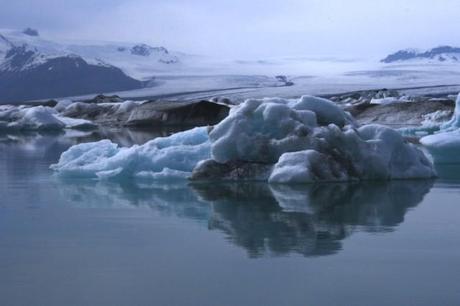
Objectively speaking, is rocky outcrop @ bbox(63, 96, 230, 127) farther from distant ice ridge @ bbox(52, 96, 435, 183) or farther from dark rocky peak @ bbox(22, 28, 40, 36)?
dark rocky peak @ bbox(22, 28, 40, 36)

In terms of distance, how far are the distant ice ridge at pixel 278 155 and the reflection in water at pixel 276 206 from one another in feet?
0.95

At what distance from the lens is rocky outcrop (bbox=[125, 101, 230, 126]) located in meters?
30.1

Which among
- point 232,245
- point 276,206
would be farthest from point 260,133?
point 232,245

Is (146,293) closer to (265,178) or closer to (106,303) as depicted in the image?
(106,303)

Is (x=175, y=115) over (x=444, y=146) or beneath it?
beneath

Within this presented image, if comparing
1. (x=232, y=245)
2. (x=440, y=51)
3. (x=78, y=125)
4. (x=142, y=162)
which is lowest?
(x=440, y=51)

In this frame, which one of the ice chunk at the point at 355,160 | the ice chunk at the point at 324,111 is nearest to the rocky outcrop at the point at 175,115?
the ice chunk at the point at 324,111

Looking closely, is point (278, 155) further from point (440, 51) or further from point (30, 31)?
point (440, 51)

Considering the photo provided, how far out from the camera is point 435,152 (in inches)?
426

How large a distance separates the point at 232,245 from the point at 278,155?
360 cm

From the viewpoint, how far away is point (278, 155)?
8.23m

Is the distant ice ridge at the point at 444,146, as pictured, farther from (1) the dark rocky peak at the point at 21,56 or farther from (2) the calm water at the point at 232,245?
(1) the dark rocky peak at the point at 21,56

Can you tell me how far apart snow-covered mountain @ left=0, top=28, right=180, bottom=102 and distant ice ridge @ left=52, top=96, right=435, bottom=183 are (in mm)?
75584

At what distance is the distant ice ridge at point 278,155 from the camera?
26.0 feet
